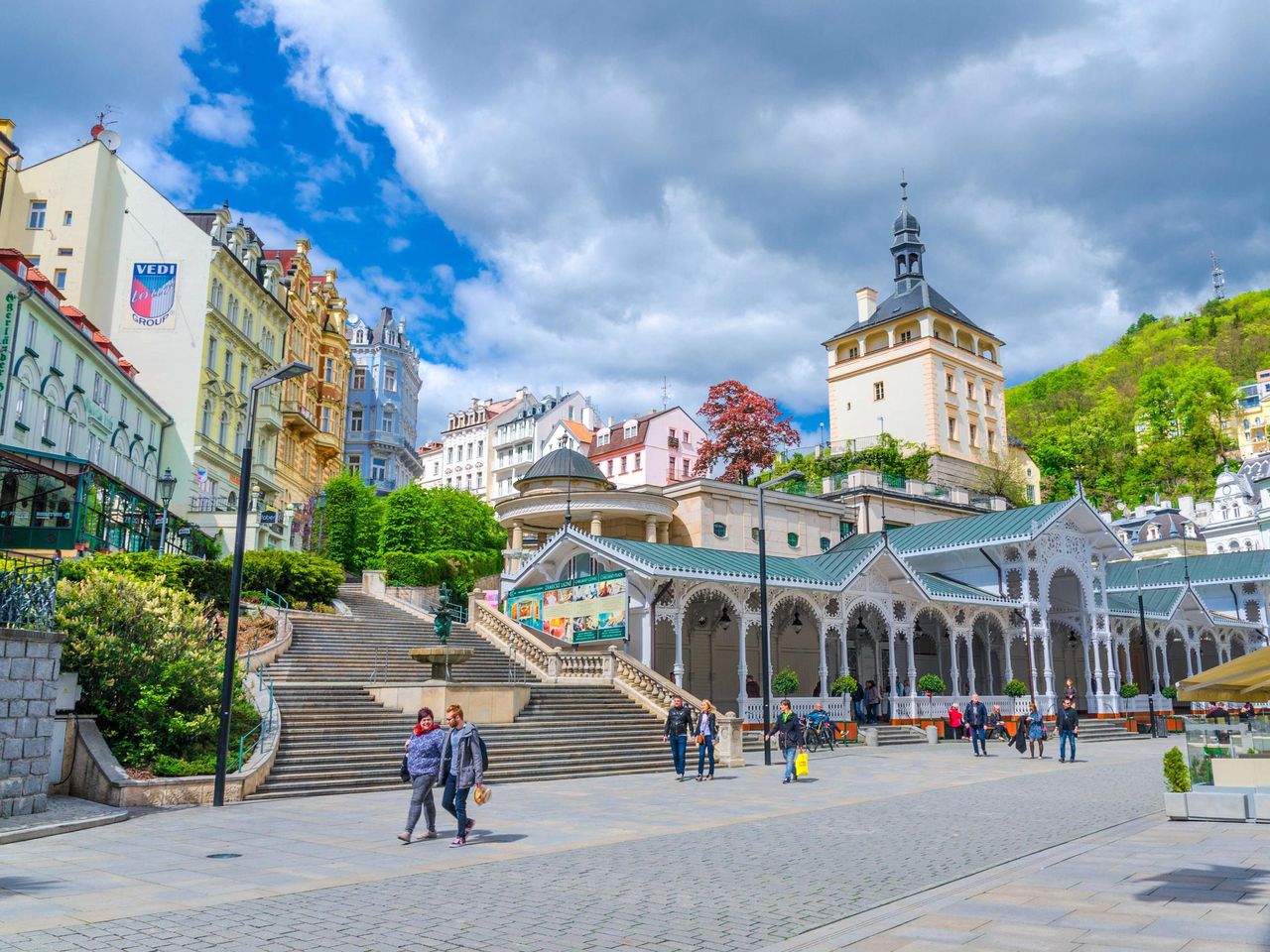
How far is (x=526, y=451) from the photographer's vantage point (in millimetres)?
94688

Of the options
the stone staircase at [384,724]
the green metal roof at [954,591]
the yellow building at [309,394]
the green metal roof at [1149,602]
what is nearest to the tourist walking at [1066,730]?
the green metal roof at [954,591]

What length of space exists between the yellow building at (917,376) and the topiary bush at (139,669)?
2028 inches

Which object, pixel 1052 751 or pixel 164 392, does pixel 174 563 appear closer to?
pixel 164 392

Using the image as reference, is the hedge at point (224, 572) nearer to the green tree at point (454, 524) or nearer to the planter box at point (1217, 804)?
the green tree at point (454, 524)

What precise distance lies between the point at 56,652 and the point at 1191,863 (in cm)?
1438

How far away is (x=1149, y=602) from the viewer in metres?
46.5

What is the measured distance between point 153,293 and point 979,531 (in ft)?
125

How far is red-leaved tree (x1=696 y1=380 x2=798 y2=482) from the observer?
200 ft

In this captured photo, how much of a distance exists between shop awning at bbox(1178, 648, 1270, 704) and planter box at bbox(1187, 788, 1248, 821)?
49.0 inches

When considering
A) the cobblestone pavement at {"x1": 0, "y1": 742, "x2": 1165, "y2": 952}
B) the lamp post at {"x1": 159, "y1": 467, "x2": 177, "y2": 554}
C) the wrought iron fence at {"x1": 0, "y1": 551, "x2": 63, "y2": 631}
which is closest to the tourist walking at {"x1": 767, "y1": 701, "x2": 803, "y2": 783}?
the cobblestone pavement at {"x1": 0, "y1": 742, "x2": 1165, "y2": 952}

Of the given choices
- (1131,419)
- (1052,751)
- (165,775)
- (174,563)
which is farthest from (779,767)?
(1131,419)

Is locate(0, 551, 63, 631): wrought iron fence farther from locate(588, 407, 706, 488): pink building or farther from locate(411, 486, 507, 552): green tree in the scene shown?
locate(588, 407, 706, 488): pink building

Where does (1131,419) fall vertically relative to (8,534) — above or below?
above

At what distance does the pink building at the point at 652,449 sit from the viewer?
277 feet
